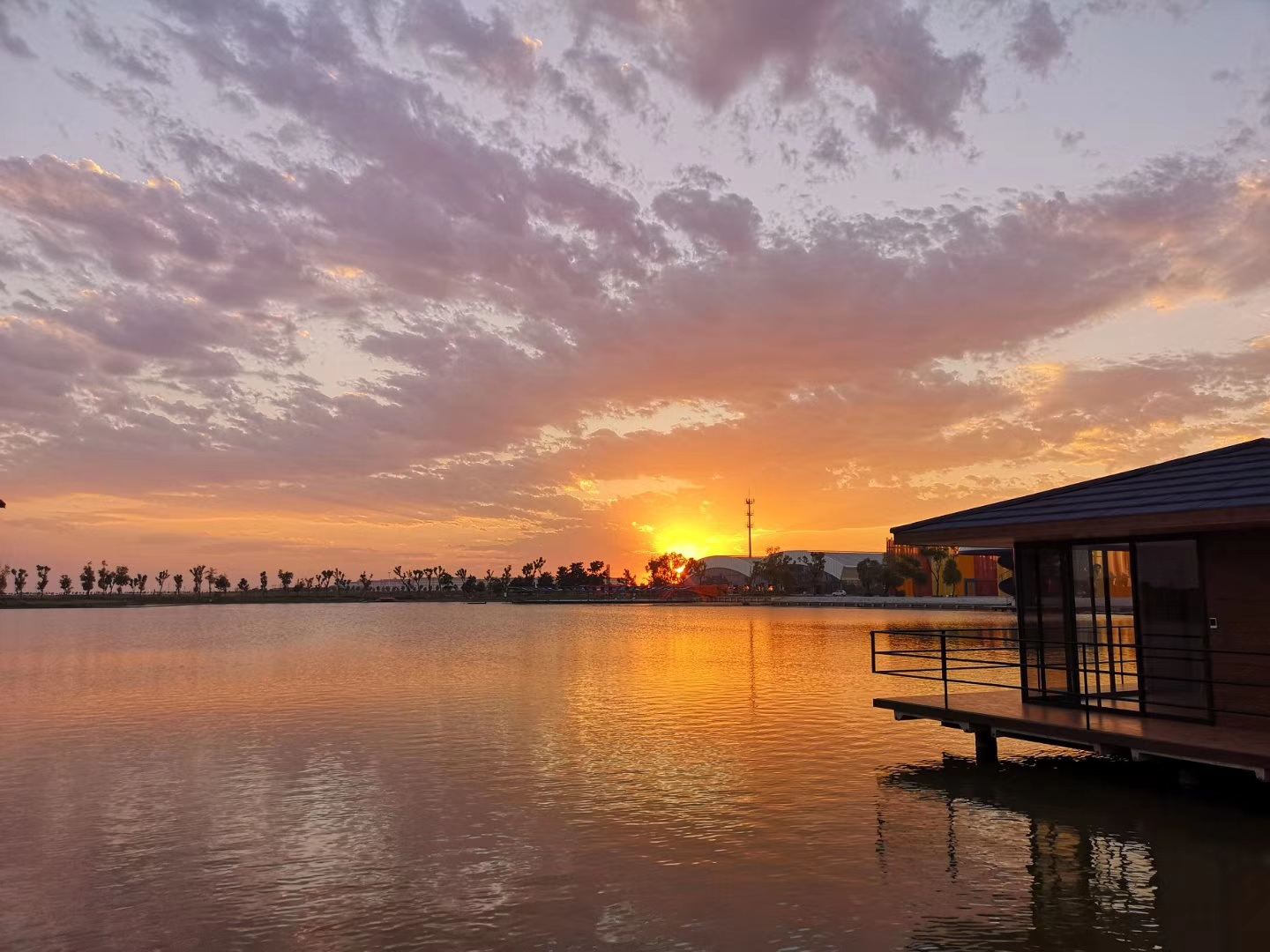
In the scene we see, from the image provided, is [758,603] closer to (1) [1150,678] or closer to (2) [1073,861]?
(1) [1150,678]

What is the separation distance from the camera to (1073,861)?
12.1 meters

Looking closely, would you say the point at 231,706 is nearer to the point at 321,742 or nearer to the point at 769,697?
the point at 321,742

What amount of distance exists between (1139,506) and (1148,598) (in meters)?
2.28

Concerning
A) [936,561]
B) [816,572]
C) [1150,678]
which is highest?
[936,561]

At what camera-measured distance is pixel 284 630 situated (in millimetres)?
78438

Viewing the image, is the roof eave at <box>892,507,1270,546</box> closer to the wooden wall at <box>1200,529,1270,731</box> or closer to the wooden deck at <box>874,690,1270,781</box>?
the wooden wall at <box>1200,529,1270,731</box>

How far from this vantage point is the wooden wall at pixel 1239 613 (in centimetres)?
1470

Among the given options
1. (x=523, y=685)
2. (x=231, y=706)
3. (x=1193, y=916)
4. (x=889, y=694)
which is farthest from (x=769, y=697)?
(x=1193, y=916)

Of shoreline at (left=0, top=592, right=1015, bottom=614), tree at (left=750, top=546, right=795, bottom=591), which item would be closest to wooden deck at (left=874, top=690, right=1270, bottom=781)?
shoreline at (left=0, top=592, right=1015, bottom=614)

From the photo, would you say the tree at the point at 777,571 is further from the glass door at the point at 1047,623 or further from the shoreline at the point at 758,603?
the glass door at the point at 1047,623

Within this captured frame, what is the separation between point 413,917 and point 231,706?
20966 millimetres

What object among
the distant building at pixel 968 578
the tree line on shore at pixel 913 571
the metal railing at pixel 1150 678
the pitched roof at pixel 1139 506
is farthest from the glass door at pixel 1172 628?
the distant building at pixel 968 578

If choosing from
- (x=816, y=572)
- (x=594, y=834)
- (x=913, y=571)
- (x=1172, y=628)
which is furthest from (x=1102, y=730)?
(x=816, y=572)

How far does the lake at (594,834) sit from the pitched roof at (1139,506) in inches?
179
